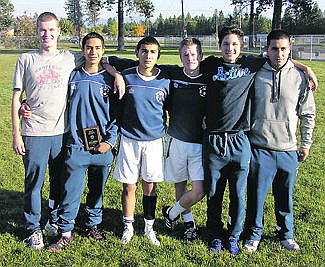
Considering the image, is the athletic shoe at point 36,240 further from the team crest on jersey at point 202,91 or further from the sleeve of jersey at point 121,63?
the team crest on jersey at point 202,91

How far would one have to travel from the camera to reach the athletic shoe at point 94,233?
13.6ft

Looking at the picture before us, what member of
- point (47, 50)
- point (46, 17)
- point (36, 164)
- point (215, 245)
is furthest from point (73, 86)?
point (215, 245)

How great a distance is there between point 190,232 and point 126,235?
0.64m

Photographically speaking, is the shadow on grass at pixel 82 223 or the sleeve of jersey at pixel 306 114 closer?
the sleeve of jersey at pixel 306 114

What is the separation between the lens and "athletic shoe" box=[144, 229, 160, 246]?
4.06 meters

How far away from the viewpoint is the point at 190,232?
4.19 metres

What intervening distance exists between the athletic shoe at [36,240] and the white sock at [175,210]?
1.28 metres

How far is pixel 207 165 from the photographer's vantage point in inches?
151

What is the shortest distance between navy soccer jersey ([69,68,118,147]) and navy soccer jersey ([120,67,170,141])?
15 cm

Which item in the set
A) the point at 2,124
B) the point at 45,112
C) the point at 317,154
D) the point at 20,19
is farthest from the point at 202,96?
the point at 20,19

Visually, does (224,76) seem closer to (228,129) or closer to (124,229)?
(228,129)

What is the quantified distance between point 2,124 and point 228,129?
689 cm

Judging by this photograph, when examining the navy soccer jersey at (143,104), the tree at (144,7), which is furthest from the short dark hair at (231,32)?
the tree at (144,7)

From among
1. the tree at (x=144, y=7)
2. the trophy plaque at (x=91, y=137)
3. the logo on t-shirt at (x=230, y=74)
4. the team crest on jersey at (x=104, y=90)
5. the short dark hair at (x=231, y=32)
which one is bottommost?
the trophy plaque at (x=91, y=137)
